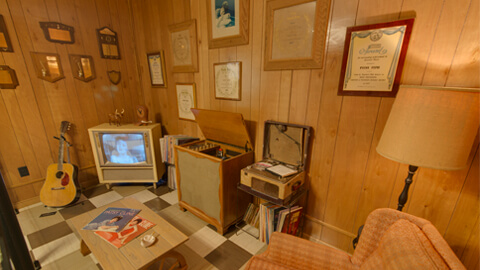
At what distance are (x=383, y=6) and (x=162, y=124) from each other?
8.72 ft

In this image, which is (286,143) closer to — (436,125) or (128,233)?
(436,125)

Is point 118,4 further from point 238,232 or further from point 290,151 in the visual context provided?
point 238,232

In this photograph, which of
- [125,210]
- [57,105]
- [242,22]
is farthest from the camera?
[57,105]

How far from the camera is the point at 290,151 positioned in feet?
5.24

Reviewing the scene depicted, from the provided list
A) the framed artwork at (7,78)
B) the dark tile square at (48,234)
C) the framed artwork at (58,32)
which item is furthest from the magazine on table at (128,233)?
the framed artwork at (58,32)

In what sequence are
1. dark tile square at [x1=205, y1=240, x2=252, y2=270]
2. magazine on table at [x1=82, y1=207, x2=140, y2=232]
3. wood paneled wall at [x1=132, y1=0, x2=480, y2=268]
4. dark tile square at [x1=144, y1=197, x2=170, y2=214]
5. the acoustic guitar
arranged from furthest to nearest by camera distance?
dark tile square at [x1=144, y1=197, x2=170, y2=214]
the acoustic guitar
dark tile square at [x1=205, y1=240, x2=252, y2=270]
magazine on table at [x1=82, y1=207, x2=140, y2=232]
wood paneled wall at [x1=132, y1=0, x2=480, y2=268]

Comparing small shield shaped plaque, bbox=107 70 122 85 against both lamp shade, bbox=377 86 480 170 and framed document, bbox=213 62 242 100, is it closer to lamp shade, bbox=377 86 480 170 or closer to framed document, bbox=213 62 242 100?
framed document, bbox=213 62 242 100

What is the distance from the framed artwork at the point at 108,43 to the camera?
2.39 m

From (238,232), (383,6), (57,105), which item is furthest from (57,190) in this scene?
(383,6)

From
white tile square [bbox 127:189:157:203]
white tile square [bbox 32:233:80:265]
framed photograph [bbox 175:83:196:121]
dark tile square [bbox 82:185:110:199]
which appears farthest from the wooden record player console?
dark tile square [bbox 82:185:110:199]

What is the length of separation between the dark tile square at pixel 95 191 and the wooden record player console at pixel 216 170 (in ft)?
3.79

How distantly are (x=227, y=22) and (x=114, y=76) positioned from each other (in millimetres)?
1759

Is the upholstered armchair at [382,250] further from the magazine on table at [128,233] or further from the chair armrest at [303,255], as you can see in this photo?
the magazine on table at [128,233]

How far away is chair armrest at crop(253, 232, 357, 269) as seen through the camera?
1.03m
